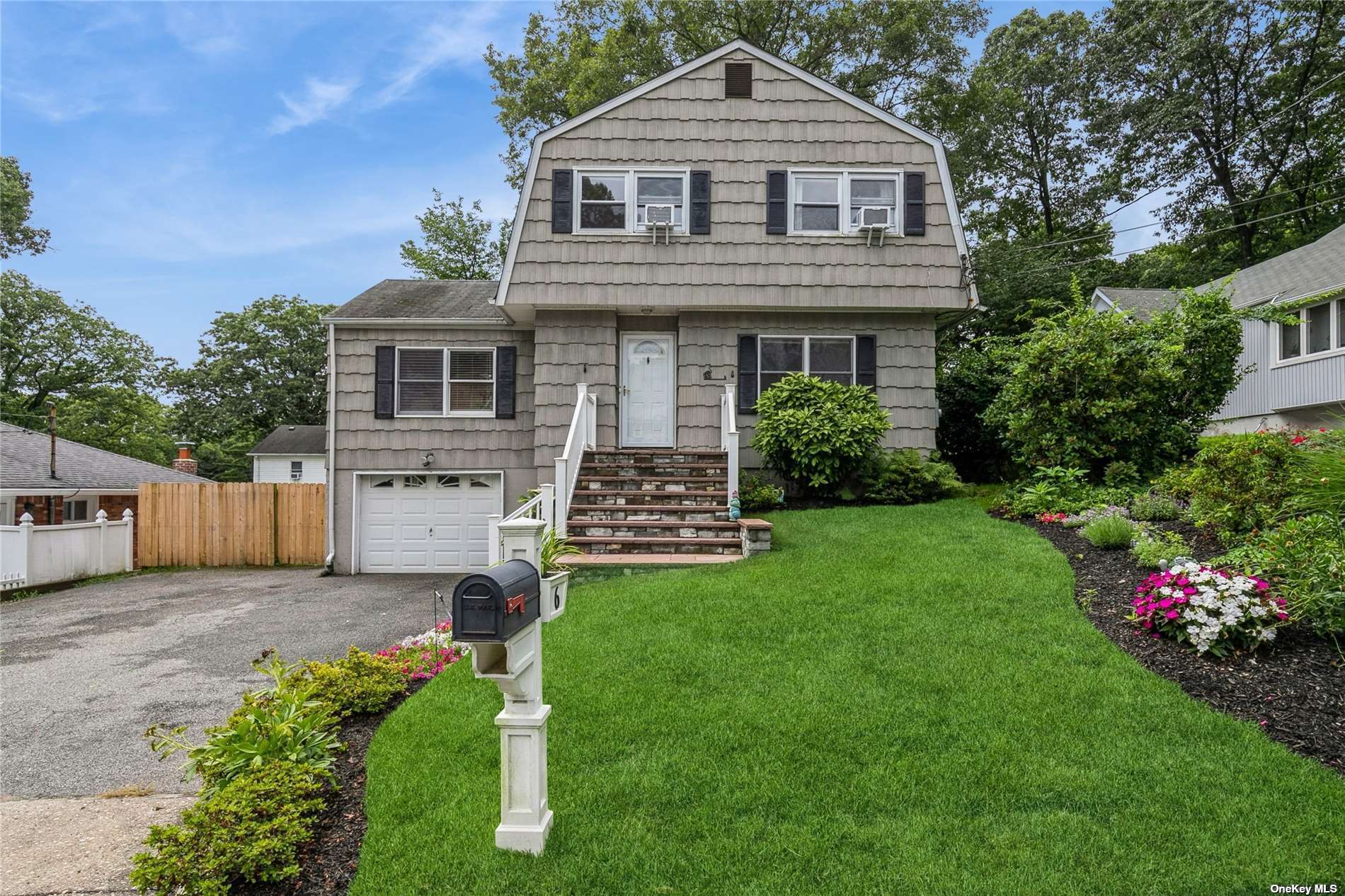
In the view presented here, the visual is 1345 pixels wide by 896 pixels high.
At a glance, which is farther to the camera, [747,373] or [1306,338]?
Result: [1306,338]

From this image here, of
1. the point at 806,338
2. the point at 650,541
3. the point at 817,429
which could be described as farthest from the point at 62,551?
the point at 806,338

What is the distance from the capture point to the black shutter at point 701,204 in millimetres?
10797

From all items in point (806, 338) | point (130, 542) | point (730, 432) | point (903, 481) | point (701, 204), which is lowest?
point (130, 542)

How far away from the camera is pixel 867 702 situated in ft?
12.6

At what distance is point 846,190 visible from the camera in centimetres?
A: 1090

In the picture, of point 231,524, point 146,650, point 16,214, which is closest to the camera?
point 146,650

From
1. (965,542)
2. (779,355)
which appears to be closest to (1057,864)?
(965,542)

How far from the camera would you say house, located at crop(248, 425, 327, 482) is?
2508 centimetres

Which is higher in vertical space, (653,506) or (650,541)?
(653,506)

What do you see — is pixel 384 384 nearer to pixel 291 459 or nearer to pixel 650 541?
pixel 650 541

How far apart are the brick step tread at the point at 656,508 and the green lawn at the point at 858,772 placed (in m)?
3.46

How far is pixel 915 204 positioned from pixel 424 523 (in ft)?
31.1

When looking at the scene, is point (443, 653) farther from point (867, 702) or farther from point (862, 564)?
point (862, 564)

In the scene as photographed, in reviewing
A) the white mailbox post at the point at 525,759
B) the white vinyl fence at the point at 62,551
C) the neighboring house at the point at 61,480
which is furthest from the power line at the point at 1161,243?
the neighboring house at the point at 61,480
